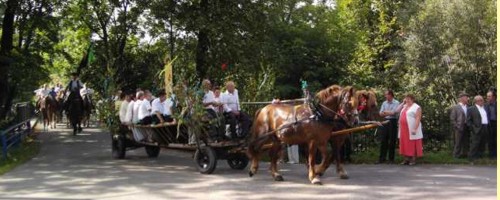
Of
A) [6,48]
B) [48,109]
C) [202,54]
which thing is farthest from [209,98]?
[48,109]

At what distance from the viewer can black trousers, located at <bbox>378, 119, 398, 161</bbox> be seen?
14.0 m

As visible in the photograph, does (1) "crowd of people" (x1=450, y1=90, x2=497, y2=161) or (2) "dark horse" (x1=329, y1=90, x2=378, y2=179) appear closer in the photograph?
(2) "dark horse" (x1=329, y1=90, x2=378, y2=179)

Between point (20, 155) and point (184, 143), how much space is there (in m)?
5.11

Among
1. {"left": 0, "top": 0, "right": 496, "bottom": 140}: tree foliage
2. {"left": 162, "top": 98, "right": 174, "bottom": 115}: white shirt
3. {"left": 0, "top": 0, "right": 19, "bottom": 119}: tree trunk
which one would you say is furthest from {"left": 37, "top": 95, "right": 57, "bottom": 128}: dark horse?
{"left": 162, "top": 98, "right": 174, "bottom": 115}: white shirt

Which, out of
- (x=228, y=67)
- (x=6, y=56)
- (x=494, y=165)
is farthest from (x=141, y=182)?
(x=228, y=67)

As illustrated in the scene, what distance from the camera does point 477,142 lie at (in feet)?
46.2

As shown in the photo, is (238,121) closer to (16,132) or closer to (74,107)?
(16,132)

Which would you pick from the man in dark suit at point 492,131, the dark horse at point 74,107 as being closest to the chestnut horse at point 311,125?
the man in dark suit at point 492,131

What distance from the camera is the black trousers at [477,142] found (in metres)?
14.1

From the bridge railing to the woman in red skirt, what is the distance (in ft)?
30.2

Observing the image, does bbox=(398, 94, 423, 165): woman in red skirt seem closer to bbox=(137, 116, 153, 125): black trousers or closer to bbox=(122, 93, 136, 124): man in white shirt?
bbox=(137, 116, 153, 125): black trousers

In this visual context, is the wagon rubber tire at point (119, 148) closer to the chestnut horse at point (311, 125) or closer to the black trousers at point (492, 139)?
the chestnut horse at point (311, 125)

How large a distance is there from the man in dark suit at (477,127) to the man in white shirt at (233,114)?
5113mm

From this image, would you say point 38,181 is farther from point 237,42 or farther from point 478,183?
point 237,42
